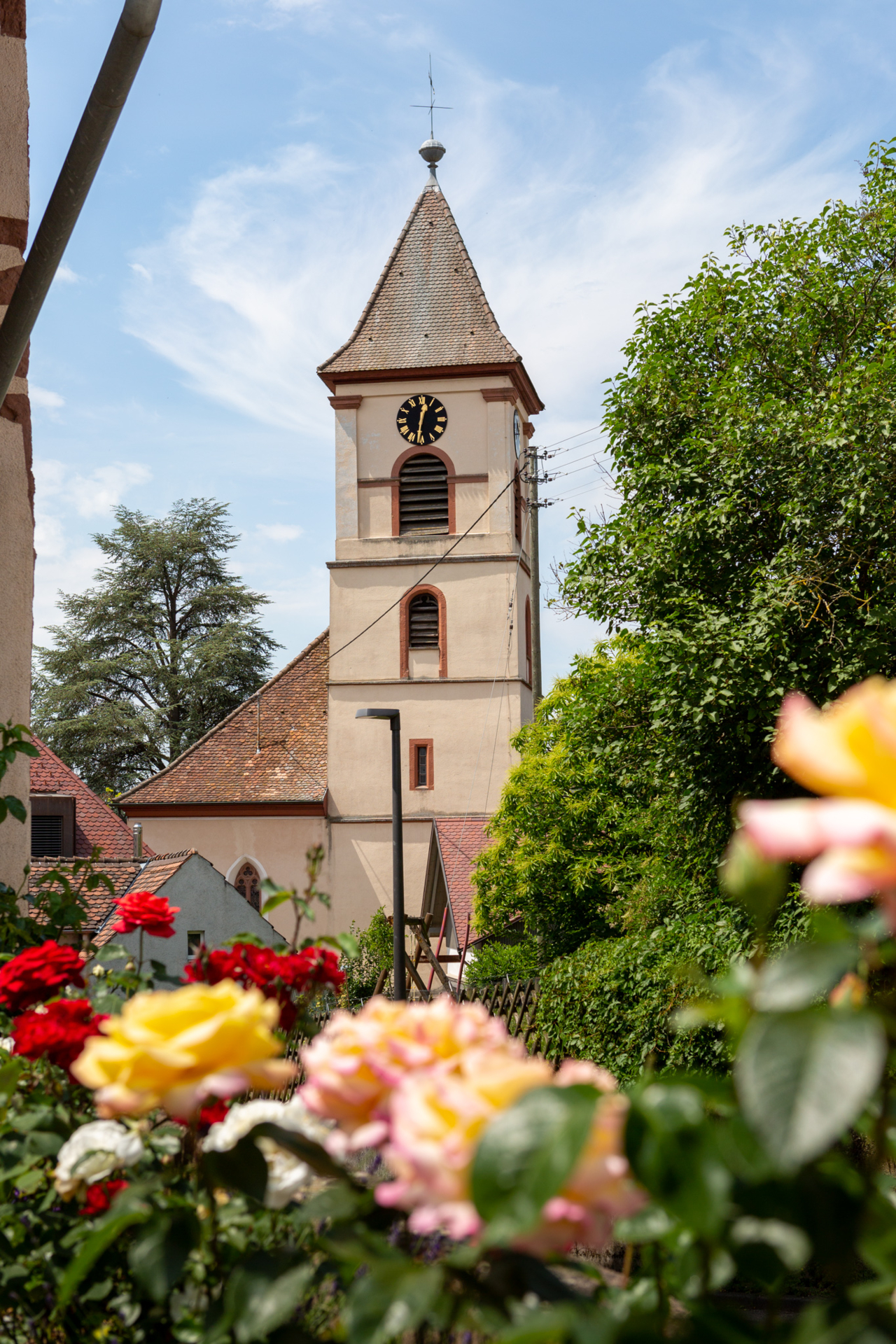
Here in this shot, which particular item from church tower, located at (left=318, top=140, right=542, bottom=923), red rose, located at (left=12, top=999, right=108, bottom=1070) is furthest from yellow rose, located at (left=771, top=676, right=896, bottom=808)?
church tower, located at (left=318, top=140, right=542, bottom=923)

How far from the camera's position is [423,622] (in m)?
32.5

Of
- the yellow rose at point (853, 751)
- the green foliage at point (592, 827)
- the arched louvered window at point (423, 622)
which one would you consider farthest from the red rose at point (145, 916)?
the arched louvered window at point (423, 622)

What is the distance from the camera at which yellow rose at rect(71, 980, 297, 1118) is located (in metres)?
1.12

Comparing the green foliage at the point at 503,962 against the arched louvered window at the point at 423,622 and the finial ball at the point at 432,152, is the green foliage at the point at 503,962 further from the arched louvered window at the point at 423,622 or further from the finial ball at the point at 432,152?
the finial ball at the point at 432,152

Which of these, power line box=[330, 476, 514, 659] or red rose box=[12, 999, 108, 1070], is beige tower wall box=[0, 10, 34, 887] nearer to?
red rose box=[12, 999, 108, 1070]

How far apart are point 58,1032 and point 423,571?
3070cm

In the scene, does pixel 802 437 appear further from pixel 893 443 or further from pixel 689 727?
pixel 689 727

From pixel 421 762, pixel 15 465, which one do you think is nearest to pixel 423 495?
pixel 421 762

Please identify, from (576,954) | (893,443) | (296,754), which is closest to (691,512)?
(893,443)

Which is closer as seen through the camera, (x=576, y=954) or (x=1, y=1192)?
(x=1, y=1192)

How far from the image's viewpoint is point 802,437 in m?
10.6

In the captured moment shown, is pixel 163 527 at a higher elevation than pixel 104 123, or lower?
higher

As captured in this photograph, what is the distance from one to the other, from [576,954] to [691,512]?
4.26 metres

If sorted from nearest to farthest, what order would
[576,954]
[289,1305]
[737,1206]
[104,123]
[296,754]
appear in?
[737,1206], [289,1305], [104,123], [576,954], [296,754]
